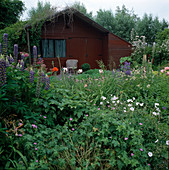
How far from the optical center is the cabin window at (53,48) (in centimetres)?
1229

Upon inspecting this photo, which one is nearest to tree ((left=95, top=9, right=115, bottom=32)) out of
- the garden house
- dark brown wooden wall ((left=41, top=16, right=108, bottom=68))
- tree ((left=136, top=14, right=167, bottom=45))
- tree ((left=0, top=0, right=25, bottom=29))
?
tree ((left=136, top=14, right=167, bottom=45))

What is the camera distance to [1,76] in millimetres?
2209

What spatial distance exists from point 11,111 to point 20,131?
17.2 inches

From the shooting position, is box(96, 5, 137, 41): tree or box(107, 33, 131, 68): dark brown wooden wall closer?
box(107, 33, 131, 68): dark brown wooden wall

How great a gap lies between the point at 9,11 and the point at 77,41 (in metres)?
10.3

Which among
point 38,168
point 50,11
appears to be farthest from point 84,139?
point 50,11

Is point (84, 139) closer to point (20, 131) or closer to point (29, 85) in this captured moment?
point (20, 131)

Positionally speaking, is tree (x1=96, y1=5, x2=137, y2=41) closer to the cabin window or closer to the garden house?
the garden house

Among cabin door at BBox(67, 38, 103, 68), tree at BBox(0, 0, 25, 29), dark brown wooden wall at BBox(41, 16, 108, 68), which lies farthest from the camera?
tree at BBox(0, 0, 25, 29)

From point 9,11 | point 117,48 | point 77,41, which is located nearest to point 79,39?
point 77,41

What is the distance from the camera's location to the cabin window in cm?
1229

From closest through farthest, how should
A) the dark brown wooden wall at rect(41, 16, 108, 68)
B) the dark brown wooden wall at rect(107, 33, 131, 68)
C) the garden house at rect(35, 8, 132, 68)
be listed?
the garden house at rect(35, 8, 132, 68), the dark brown wooden wall at rect(41, 16, 108, 68), the dark brown wooden wall at rect(107, 33, 131, 68)

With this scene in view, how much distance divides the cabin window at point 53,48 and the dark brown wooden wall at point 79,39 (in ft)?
0.88

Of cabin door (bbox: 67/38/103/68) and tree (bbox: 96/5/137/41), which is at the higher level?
tree (bbox: 96/5/137/41)
